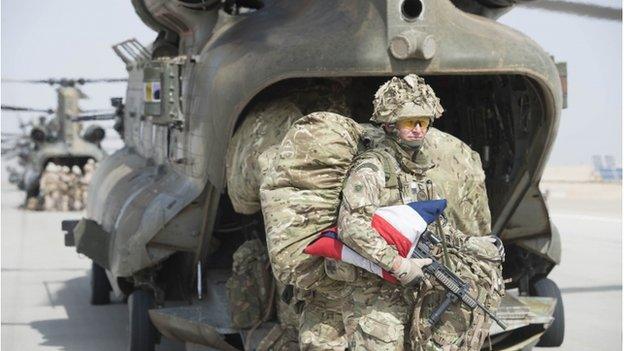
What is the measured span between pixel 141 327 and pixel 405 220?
3434 mm

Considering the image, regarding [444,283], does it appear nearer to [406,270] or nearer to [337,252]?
[406,270]

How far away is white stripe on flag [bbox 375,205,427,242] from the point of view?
19.4ft

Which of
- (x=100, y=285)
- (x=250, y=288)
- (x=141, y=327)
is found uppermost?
(x=250, y=288)

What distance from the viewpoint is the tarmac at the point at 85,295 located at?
1030 cm

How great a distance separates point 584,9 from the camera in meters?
8.65

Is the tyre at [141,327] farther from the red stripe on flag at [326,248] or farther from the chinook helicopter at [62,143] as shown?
the chinook helicopter at [62,143]

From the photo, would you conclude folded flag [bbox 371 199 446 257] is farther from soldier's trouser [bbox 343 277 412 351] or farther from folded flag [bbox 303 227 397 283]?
soldier's trouser [bbox 343 277 412 351]

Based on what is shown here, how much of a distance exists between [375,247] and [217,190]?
7.84ft

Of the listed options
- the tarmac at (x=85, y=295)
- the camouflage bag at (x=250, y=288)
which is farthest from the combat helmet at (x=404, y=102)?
the tarmac at (x=85, y=295)

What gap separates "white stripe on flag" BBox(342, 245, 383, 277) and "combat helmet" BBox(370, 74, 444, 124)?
722 mm

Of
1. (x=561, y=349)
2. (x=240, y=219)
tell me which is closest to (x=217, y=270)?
(x=240, y=219)

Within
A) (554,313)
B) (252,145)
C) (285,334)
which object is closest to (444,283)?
(285,334)

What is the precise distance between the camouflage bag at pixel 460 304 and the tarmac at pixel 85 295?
363cm

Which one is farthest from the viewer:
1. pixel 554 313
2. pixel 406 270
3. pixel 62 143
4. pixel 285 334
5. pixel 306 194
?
pixel 62 143
